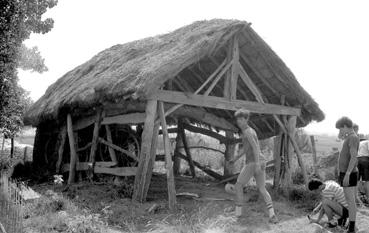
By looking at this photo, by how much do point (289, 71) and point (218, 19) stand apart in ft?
7.16

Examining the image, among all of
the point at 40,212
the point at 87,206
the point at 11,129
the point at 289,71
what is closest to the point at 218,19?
the point at 289,71

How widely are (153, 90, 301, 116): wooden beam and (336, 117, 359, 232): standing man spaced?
12.3 ft

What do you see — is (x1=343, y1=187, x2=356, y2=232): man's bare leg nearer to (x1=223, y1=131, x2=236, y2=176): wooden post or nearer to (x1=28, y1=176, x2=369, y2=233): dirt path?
(x1=28, y1=176, x2=369, y2=233): dirt path

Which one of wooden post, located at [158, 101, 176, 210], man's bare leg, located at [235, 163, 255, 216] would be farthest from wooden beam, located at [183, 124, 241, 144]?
man's bare leg, located at [235, 163, 255, 216]

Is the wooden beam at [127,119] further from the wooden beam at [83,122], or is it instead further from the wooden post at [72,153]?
the wooden post at [72,153]

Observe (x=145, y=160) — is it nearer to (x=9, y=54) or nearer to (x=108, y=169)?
(x=108, y=169)

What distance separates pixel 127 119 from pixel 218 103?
2.27 meters

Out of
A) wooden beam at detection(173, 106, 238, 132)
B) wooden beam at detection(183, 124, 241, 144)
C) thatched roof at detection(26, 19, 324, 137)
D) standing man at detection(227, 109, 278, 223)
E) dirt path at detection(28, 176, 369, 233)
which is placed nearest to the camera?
dirt path at detection(28, 176, 369, 233)

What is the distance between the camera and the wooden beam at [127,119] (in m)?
10.0

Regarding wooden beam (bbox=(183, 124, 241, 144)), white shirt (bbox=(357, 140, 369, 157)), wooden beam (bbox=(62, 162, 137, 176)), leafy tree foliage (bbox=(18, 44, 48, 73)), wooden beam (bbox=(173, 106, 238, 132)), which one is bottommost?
wooden beam (bbox=(62, 162, 137, 176))

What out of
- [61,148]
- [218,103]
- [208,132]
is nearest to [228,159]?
[208,132]

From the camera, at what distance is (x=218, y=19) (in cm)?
1088

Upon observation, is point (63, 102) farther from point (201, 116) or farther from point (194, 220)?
point (194, 220)

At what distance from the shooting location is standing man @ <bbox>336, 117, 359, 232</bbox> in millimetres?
6340
